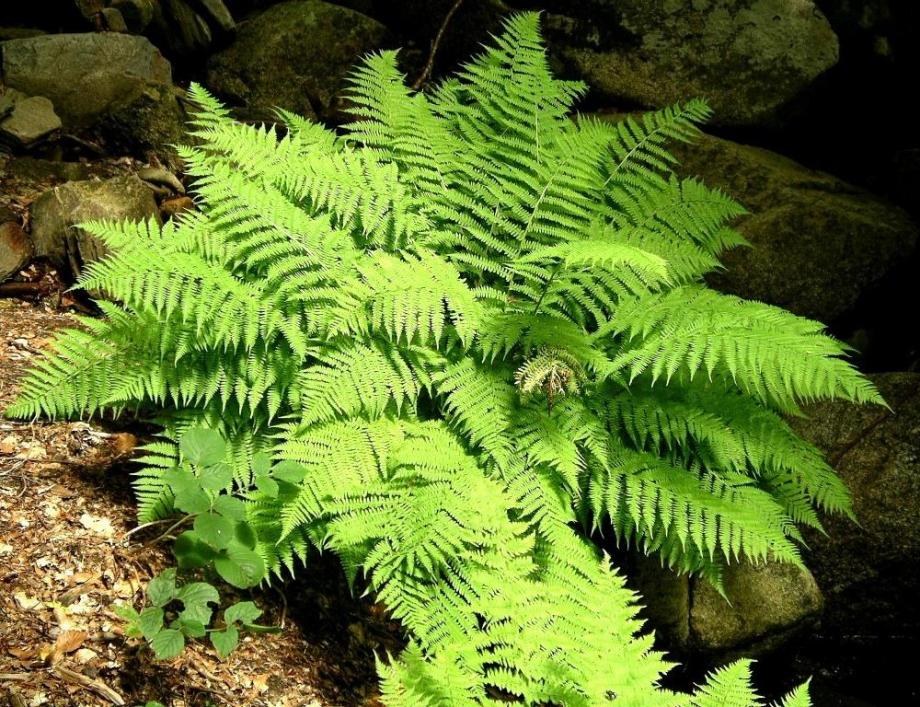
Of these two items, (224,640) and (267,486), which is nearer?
(224,640)

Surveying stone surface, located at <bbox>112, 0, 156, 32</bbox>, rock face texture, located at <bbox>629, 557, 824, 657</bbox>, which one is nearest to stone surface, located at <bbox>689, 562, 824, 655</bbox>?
rock face texture, located at <bbox>629, 557, 824, 657</bbox>

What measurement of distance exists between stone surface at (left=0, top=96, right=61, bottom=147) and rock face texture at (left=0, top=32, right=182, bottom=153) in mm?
133

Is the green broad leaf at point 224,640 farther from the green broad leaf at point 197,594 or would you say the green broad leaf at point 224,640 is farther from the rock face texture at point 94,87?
the rock face texture at point 94,87

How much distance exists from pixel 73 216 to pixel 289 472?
6.04 feet

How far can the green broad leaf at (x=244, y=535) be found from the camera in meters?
2.29

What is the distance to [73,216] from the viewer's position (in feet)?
11.1

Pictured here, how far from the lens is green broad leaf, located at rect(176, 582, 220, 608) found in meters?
2.05

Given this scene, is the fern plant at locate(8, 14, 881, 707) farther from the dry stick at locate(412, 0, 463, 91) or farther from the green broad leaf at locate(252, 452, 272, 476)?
the dry stick at locate(412, 0, 463, 91)

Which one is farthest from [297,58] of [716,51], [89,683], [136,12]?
[89,683]

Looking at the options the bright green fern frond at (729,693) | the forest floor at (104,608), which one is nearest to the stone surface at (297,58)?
the forest floor at (104,608)

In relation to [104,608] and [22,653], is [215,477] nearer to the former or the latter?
[104,608]

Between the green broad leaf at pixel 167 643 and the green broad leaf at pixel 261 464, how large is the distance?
576 mm

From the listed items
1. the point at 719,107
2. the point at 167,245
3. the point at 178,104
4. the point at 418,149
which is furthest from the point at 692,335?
the point at 178,104

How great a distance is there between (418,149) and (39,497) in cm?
198
